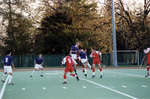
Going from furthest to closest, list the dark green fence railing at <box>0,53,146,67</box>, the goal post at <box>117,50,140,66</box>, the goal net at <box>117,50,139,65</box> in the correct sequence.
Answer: the dark green fence railing at <box>0,53,146,67</box>
the goal net at <box>117,50,139,65</box>
the goal post at <box>117,50,140,66</box>

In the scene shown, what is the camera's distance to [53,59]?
179 feet

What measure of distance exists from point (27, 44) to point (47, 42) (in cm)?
503

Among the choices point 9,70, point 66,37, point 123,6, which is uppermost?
point 123,6

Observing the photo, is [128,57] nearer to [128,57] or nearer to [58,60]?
[128,57]

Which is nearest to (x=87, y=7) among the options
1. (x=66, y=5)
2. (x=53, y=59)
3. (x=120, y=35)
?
(x=66, y=5)

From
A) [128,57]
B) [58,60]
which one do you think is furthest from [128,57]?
[58,60]

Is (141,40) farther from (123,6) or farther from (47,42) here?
(47,42)

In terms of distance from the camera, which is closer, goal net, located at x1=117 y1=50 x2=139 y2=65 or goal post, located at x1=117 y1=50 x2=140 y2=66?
goal post, located at x1=117 y1=50 x2=140 y2=66

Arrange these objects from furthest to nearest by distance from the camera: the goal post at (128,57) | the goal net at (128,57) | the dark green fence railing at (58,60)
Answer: the dark green fence railing at (58,60) < the goal net at (128,57) < the goal post at (128,57)

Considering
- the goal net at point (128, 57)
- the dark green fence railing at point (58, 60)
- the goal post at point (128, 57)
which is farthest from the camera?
the dark green fence railing at point (58, 60)

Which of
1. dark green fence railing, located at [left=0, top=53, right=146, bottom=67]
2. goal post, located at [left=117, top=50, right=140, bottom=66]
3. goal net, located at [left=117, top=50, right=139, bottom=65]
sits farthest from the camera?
dark green fence railing, located at [left=0, top=53, right=146, bottom=67]

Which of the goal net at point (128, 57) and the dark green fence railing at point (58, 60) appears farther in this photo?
the dark green fence railing at point (58, 60)

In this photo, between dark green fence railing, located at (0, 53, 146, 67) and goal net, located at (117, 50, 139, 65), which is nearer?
goal net, located at (117, 50, 139, 65)

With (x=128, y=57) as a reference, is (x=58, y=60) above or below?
below
